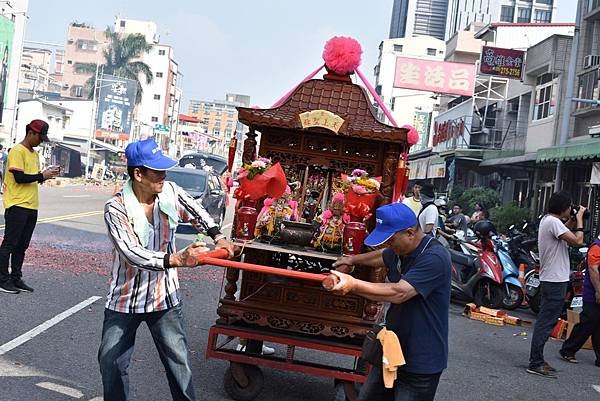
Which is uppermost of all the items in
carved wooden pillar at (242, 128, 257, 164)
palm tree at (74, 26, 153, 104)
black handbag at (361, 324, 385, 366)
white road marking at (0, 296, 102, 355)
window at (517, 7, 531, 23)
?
window at (517, 7, 531, 23)

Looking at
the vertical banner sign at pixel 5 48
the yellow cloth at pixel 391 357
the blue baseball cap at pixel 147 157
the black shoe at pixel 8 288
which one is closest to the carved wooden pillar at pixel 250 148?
the blue baseball cap at pixel 147 157

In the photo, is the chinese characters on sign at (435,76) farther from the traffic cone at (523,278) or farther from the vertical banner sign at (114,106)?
the vertical banner sign at (114,106)

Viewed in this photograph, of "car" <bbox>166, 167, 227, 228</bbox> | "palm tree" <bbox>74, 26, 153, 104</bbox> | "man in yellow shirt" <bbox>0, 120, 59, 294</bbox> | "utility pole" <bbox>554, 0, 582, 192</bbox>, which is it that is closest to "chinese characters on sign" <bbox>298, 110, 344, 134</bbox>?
"man in yellow shirt" <bbox>0, 120, 59, 294</bbox>

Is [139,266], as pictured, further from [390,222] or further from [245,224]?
[245,224]

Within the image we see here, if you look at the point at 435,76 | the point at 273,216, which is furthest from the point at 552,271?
the point at 435,76

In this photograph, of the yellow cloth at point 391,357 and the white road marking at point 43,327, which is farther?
the white road marking at point 43,327

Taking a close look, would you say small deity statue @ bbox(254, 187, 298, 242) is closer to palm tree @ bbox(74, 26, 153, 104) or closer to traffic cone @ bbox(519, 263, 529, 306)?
traffic cone @ bbox(519, 263, 529, 306)

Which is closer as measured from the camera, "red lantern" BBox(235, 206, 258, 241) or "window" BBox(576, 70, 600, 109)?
"red lantern" BBox(235, 206, 258, 241)

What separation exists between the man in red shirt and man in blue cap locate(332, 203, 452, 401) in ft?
17.7

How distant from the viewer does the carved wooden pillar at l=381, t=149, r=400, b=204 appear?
7.25 m

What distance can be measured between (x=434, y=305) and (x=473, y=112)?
3521 cm

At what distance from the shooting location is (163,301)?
4680 millimetres

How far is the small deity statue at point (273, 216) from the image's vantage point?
7.02m

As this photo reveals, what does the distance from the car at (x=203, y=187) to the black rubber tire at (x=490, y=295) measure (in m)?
11.3
